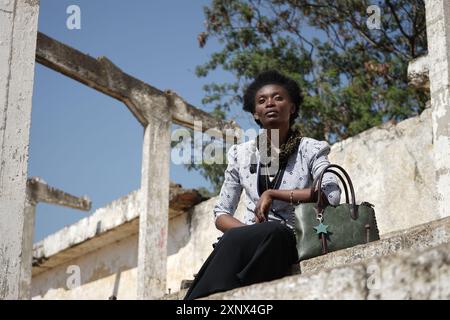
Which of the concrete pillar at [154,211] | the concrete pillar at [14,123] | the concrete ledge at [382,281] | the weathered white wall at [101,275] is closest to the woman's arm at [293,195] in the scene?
the concrete ledge at [382,281]


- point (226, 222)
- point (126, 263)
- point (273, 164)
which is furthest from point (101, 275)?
point (226, 222)

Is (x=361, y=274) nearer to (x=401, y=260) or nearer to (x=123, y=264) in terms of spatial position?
(x=401, y=260)

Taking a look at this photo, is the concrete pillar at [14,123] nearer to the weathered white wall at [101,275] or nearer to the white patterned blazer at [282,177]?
the white patterned blazer at [282,177]

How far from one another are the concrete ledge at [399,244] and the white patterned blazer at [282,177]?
2.35 feet

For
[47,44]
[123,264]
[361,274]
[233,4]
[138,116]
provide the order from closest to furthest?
[361,274]
[47,44]
[138,116]
[123,264]
[233,4]

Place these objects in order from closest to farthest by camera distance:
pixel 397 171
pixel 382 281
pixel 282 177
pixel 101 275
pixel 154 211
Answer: pixel 382 281, pixel 282 177, pixel 397 171, pixel 154 211, pixel 101 275

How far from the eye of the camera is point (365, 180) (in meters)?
9.04

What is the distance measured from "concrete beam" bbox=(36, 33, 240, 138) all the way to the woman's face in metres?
5.69

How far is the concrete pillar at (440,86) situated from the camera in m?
6.11

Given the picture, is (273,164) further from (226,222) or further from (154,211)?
(154,211)

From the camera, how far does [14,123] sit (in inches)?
245

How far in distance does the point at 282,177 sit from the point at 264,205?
38cm
